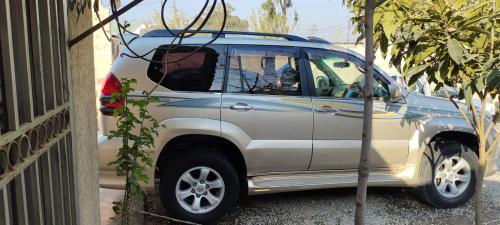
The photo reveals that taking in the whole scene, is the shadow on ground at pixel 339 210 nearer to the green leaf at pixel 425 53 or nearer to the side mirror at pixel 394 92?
the side mirror at pixel 394 92

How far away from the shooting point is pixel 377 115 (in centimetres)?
466

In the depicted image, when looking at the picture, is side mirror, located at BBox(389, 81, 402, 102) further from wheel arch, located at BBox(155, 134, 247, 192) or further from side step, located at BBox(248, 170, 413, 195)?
wheel arch, located at BBox(155, 134, 247, 192)

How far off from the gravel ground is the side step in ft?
1.08

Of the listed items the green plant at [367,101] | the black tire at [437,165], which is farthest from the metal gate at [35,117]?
the black tire at [437,165]

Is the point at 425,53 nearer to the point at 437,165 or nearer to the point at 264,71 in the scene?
the point at 264,71

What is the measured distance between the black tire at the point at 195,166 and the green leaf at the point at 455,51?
2.29 m

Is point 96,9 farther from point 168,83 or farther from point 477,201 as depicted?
point 477,201

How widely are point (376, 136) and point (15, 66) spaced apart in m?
3.89

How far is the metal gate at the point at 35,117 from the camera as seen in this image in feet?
4.33

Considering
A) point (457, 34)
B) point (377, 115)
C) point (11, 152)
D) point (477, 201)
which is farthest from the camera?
point (377, 115)

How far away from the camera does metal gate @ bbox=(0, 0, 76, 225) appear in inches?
52.0

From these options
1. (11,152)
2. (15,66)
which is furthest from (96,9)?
(11,152)

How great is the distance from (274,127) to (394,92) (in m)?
1.35

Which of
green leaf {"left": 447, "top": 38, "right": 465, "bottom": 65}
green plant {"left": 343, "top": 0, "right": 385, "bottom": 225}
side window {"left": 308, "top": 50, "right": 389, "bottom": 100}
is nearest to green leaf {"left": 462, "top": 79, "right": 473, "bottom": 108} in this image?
green leaf {"left": 447, "top": 38, "right": 465, "bottom": 65}
